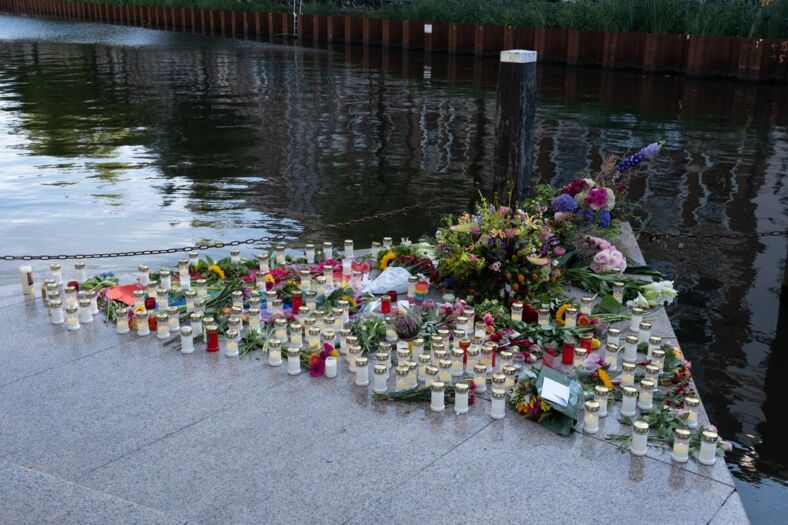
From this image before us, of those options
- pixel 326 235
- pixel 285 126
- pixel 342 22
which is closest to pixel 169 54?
pixel 342 22

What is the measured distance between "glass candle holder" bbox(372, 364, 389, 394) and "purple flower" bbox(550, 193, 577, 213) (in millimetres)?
3528

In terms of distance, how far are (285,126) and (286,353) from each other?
44.2ft

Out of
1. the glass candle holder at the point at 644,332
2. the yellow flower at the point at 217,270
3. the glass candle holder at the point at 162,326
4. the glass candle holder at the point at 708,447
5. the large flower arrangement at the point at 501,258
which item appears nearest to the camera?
the glass candle holder at the point at 708,447

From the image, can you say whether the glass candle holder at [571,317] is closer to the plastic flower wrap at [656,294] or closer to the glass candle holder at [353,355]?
the plastic flower wrap at [656,294]

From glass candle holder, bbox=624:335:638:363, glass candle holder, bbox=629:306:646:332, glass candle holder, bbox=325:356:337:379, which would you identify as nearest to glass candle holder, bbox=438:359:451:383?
glass candle holder, bbox=325:356:337:379

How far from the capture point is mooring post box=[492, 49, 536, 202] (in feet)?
32.8

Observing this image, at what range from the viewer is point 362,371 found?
6.35 meters

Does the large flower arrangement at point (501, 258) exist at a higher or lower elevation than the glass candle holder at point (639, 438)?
higher

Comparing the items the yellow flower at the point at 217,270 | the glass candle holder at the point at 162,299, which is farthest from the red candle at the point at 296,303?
the yellow flower at the point at 217,270

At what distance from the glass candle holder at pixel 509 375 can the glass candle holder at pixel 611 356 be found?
854 mm

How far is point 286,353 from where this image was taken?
22.4 ft

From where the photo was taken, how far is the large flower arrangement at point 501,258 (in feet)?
26.1

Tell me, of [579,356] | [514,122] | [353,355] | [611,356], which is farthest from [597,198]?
[353,355]

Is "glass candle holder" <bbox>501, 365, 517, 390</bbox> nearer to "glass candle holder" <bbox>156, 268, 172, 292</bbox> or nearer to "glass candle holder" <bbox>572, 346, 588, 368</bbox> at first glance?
"glass candle holder" <bbox>572, 346, 588, 368</bbox>
